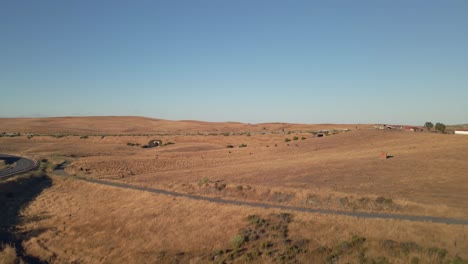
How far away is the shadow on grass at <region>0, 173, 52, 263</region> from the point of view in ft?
85.1

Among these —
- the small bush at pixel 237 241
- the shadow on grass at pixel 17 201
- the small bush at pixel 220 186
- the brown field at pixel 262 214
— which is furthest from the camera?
the small bush at pixel 220 186

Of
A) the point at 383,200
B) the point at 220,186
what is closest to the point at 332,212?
the point at 383,200

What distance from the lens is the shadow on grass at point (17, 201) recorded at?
25934 mm

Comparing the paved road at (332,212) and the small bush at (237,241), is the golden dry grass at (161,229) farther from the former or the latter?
the paved road at (332,212)

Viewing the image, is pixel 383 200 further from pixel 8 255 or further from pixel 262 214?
pixel 8 255

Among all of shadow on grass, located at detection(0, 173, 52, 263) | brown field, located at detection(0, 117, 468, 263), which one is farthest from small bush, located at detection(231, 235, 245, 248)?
shadow on grass, located at detection(0, 173, 52, 263)

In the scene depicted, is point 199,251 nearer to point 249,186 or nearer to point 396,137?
point 249,186

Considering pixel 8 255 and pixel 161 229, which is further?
pixel 161 229

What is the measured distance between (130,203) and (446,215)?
22.4 meters

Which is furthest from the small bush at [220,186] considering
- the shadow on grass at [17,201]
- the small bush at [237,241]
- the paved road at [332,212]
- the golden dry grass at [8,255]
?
the golden dry grass at [8,255]

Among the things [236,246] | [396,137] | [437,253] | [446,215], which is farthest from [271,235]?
[396,137]

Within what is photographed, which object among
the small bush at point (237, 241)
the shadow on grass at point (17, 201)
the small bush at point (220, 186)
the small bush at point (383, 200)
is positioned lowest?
the shadow on grass at point (17, 201)

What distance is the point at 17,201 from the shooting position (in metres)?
36.8

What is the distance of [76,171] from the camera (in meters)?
52.7
